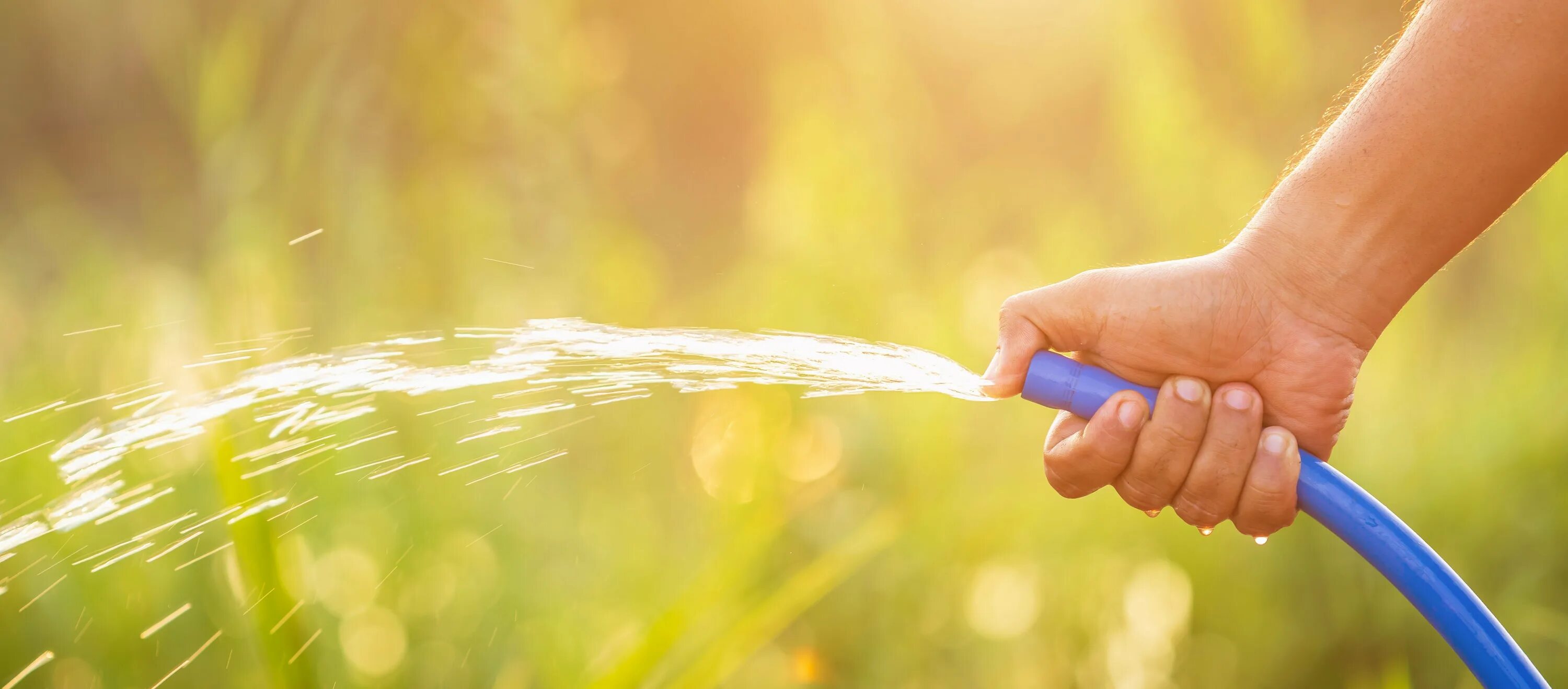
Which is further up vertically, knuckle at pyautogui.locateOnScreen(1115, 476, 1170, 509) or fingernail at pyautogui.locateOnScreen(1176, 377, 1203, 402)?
fingernail at pyautogui.locateOnScreen(1176, 377, 1203, 402)

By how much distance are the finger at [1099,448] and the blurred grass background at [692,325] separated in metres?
0.17

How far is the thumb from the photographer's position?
0.52 metres

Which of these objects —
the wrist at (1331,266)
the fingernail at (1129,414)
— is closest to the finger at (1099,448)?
the fingernail at (1129,414)

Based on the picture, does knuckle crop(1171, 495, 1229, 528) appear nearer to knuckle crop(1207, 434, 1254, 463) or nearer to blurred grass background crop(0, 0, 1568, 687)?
knuckle crop(1207, 434, 1254, 463)

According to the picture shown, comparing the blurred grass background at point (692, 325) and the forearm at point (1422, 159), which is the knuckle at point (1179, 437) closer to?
the forearm at point (1422, 159)

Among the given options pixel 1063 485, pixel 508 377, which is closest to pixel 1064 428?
pixel 1063 485

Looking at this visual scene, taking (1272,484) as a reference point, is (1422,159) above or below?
above

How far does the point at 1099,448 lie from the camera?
500 mm

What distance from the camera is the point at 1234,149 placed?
1.03 m

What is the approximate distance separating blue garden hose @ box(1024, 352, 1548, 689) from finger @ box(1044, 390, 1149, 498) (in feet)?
0.30

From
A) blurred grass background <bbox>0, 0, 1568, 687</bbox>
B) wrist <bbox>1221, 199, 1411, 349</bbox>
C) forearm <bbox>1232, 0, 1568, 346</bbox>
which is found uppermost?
forearm <bbox>1232, 0, 1568, 346</bbox>

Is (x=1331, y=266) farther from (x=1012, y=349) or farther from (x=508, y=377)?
(x=508, y=377)

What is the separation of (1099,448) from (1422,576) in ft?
0.54

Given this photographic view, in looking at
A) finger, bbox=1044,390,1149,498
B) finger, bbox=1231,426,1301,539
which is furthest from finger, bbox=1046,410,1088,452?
finger, bbox=1231,426,1301,539
